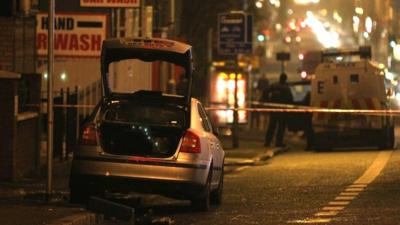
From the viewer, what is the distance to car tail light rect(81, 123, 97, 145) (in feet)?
38.8

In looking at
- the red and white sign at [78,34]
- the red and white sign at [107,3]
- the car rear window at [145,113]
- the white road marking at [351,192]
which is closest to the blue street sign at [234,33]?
the white road marking at [351,192]

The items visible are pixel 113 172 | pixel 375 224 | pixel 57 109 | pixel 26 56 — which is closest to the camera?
pixel 375 224

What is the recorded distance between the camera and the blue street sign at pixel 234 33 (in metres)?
23.3

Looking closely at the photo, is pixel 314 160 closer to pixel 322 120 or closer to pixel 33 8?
pixel 322 120

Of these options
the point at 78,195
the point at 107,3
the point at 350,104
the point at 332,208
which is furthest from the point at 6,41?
the point at 350,104

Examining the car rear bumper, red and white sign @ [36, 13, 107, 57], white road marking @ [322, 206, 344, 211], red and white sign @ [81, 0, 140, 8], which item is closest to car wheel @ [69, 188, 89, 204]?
the car rear bumper

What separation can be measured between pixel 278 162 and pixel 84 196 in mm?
8727

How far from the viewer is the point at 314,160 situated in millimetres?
19859

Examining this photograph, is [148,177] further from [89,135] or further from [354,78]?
[354,78]

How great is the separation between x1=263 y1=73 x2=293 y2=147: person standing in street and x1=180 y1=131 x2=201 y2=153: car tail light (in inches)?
523

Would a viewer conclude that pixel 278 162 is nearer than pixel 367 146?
Yes

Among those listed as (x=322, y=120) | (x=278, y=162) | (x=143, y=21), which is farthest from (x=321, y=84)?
(x=143, y=21)

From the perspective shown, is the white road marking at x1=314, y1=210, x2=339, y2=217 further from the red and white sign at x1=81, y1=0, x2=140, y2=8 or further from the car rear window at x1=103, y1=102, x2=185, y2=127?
the red and white sign at x1=81, y1=0, x2=140, y2=8

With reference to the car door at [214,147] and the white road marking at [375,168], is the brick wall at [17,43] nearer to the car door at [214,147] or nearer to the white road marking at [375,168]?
the car door at [214,147]
